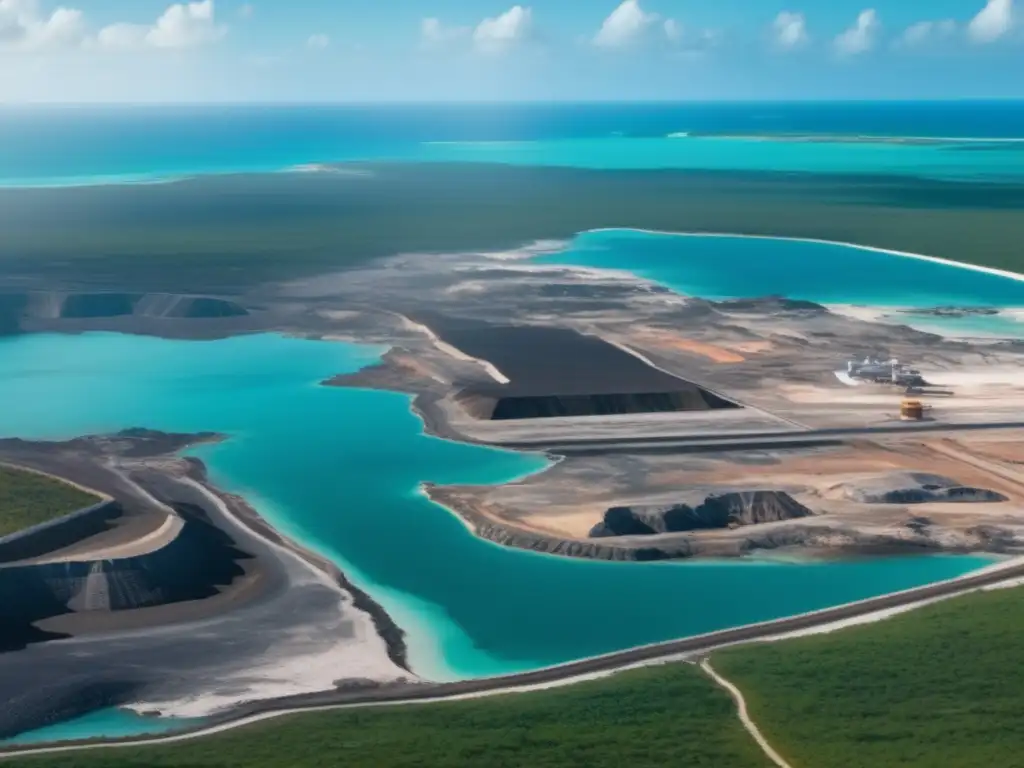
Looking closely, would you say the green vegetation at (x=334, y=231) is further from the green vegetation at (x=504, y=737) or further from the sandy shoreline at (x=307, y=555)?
the green vegetation at (x=504, y=737)

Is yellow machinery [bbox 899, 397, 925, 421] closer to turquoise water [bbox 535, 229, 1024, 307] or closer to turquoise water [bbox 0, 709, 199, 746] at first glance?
turquoise water [bbox 535, 229, 1024, 307]

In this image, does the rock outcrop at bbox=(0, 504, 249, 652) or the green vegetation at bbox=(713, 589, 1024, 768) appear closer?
the green vegetation at bbox=(713, 589, 1024, 768)

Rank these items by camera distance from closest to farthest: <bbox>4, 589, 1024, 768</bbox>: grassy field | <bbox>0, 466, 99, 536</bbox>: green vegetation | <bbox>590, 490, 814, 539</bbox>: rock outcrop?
<bbox>4, 589, 1024, 768</bbox>: grassy field, <bbox>0, 466, 99, 536</bbox>: green vegetation, <bbox>590, 490, 814, 539</bbox>: rock outcrop

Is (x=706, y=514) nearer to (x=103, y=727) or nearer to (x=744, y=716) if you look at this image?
(x=744, y=716)

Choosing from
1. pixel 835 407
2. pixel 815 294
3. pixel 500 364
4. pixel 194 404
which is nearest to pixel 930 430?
pixel 835 407

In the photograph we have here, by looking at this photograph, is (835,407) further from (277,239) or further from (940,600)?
(277,239)

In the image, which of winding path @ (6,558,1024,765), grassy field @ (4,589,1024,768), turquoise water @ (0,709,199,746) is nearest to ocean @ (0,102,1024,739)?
turquoise water @ (0,709,199,746)
